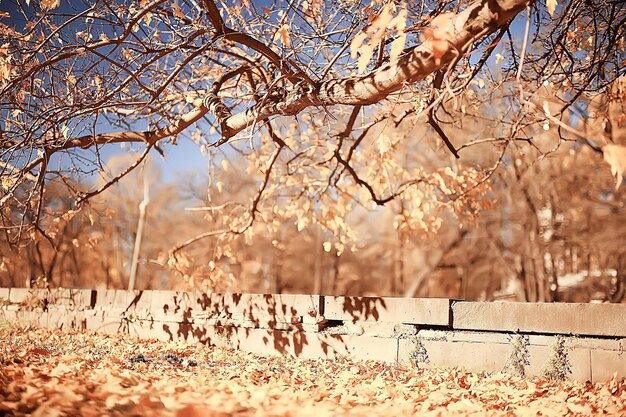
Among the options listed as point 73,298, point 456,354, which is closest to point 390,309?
point 456,354

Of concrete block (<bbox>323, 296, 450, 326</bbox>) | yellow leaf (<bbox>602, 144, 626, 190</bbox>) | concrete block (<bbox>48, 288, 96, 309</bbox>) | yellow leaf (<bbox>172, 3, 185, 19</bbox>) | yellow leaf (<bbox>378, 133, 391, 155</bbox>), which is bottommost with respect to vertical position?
concrete block (<bbox>48, 288, 96, 309</bbox>)

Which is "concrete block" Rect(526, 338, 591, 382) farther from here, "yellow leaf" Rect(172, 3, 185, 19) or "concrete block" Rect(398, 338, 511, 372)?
"yellow leaf" Rect(172, 3, 185, 19)

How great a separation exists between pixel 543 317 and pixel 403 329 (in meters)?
1.50

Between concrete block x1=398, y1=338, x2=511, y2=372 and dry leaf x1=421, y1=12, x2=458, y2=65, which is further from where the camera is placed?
concrete block x1=398, y1=338, x2=511, y2=372

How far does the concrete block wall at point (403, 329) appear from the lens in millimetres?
4992

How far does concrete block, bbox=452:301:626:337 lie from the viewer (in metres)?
4.92

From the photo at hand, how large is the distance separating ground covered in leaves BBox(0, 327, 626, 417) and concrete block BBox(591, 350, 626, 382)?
11cm

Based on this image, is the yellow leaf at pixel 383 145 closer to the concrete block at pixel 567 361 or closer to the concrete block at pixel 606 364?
the concrete block at pixel 567 361

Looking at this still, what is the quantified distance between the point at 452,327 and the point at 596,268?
40.1 feet

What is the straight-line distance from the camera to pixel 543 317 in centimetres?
516

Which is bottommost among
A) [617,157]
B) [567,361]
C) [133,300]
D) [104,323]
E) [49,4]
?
[104,323]

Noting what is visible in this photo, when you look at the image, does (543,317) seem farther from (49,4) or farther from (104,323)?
(104,323)

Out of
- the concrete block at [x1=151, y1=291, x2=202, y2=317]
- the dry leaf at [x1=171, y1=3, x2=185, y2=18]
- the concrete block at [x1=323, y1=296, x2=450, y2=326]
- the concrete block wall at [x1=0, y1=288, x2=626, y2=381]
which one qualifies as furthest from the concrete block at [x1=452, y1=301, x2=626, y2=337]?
the dry leaf at [x1=171, y1=3, x2=185, y2=18]

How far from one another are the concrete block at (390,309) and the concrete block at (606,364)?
4.76 feet
